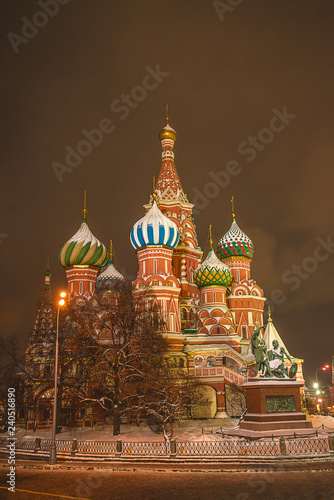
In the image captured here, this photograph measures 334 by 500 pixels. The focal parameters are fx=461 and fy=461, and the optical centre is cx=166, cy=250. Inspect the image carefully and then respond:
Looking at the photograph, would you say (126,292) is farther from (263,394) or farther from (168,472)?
(168,472)

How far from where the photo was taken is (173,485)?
12000mm

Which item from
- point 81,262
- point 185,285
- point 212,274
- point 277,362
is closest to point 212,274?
point 212,274

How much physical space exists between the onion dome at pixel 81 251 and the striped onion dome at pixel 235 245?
12.9m

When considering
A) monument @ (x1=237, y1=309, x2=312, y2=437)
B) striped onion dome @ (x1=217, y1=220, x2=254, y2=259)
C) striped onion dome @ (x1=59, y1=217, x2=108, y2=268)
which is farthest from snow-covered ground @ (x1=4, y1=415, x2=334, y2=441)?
striped onion dome @ (x1=217, y1=220, x2=254, y2=259)

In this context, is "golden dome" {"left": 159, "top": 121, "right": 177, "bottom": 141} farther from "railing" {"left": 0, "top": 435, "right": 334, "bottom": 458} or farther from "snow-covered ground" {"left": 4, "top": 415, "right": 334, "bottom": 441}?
"railing" {"left": 0, "top": 435, "right": 334, "bottom": 458}

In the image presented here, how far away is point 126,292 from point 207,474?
1631 cm

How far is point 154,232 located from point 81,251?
855cm

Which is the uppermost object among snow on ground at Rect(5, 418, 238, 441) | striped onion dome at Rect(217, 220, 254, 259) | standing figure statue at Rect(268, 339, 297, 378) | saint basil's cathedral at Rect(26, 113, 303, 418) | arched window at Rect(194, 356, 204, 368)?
striped onion dome at Rect(217, 220, 254, 259)

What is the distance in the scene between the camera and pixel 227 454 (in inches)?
627

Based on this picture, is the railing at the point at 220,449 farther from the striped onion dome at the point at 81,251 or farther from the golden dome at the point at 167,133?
the golden dome at the point at 167,133

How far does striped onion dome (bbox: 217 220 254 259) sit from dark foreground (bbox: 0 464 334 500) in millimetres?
34441

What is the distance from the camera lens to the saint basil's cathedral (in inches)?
1300

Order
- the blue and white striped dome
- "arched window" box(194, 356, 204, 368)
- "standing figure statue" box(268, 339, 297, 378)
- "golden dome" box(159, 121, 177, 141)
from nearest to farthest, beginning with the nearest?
"standing figure statue" box(268, 339, 297, 378) → "arched window" box(194, 356, 204, 368) → the blue and white striped dome → "golden dome" box(159, 121, 177, 141)

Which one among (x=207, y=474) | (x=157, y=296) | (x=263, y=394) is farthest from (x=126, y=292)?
(x=207, y=474)
